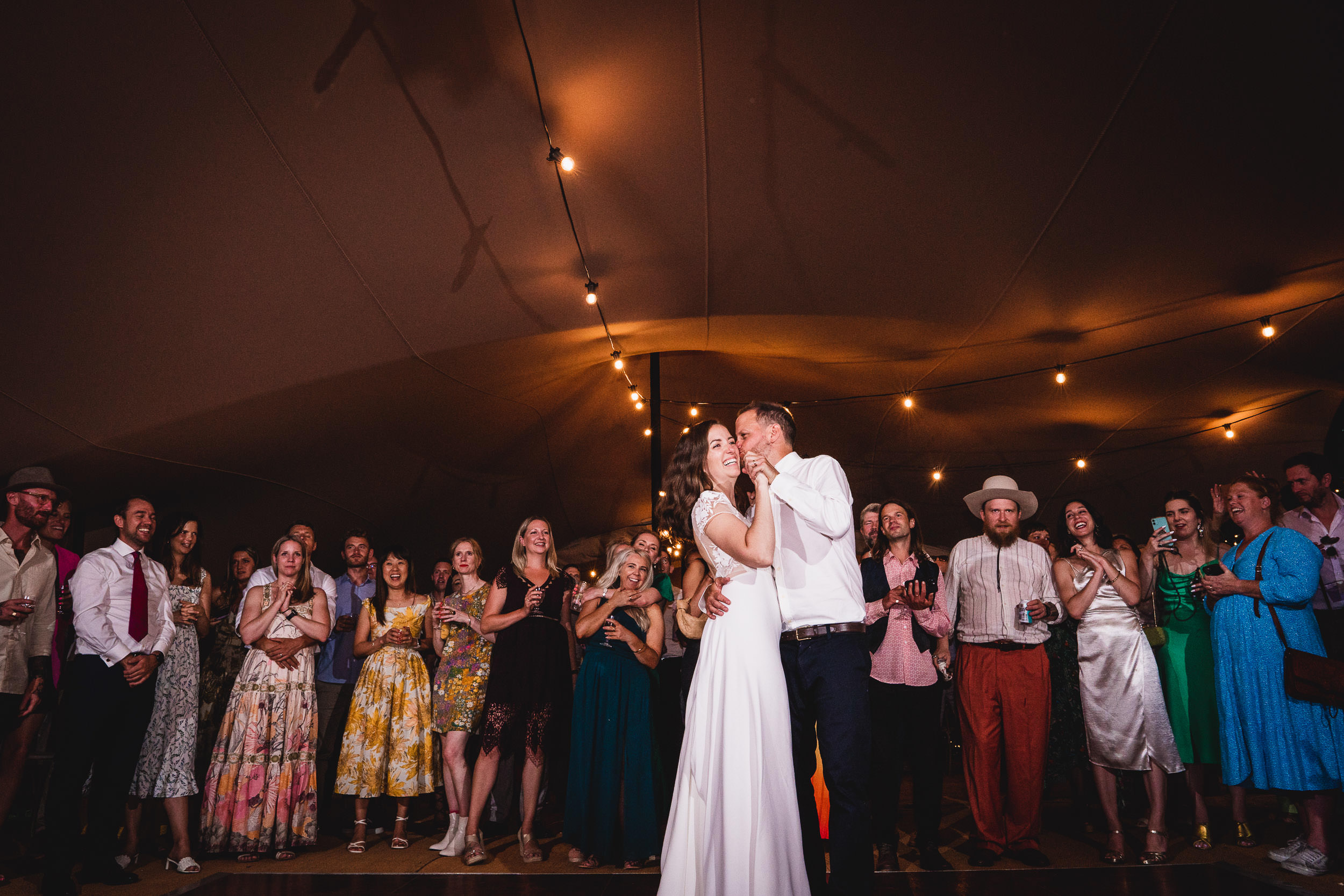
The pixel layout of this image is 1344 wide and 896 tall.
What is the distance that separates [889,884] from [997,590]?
4.63ft

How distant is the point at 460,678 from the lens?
4168mm

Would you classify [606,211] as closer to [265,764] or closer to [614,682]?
[614,682]

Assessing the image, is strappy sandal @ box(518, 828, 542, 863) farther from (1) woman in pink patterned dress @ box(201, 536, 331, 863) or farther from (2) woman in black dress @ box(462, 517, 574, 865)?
(1) woman in pink patterned dress @ box(201, 536, 331, 863)

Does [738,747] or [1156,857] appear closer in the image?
[738,747]

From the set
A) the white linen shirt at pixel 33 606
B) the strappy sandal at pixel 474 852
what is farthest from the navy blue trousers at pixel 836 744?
the white linen shirt at pixel 33 606

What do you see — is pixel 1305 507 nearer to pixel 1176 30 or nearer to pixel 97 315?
pixel 1176 30

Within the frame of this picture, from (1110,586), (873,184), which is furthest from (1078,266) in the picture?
(1110,586)

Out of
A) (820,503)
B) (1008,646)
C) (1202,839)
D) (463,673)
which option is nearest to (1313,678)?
(1202,839)

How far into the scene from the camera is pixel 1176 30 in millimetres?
3586

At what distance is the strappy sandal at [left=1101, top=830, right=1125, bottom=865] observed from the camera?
3.54 metres

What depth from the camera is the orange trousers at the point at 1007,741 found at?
3578 millimetres

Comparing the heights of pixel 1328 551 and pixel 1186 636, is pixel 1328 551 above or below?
above

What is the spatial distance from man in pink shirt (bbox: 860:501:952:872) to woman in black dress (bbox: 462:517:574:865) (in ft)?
5.15

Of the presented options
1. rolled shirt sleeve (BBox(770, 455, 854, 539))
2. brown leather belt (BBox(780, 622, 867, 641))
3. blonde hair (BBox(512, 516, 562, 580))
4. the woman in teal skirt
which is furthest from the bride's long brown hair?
blonde hair (BBox(512, 516, 562, 580))
